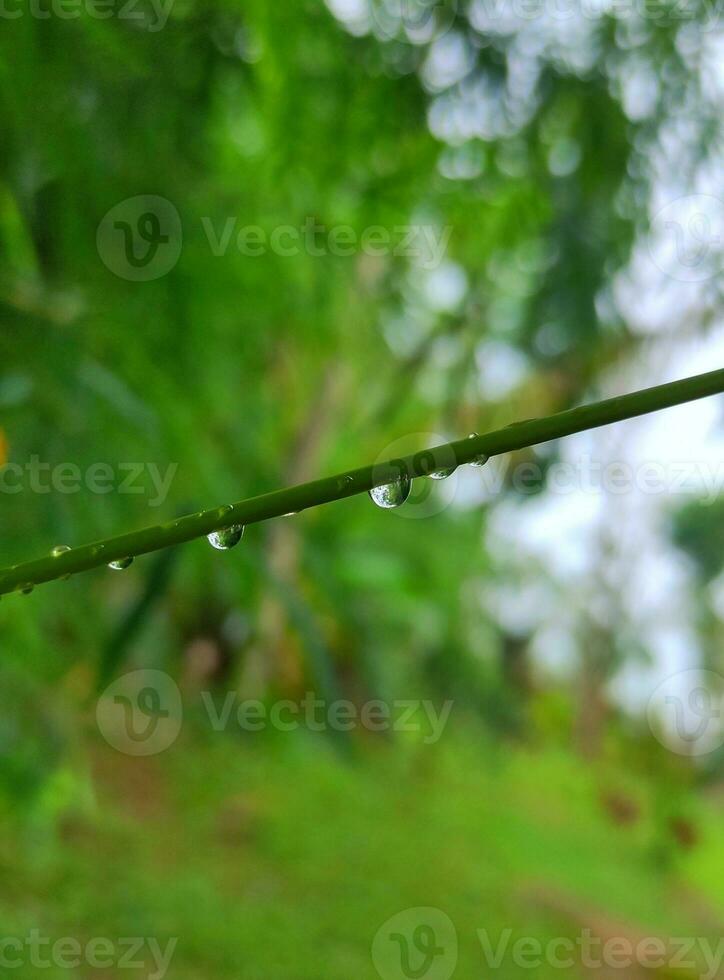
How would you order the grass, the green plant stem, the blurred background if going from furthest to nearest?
the grass
the blurred background
the green plant stem

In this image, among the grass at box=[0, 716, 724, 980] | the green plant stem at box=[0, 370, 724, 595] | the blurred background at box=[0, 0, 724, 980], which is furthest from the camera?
the grass at box=[0, 716, 724, 980]

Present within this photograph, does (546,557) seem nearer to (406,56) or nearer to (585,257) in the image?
(585,257)

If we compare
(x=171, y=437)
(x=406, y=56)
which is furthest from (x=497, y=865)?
(x=406, y=56)

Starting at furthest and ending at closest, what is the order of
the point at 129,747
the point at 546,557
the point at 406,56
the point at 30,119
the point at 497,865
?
the point at 546,557, the point at 497,865, the point at 129,747, the point at 406,56, the point at 30,119

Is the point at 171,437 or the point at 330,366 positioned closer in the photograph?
the point at 171,437

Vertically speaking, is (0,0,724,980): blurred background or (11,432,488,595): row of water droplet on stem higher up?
(0,0,724,980): blurred background

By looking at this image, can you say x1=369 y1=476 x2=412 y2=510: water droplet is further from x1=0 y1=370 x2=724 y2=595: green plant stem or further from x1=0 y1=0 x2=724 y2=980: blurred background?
x1=0 y1=0 x2=724 y2=980: blurred background

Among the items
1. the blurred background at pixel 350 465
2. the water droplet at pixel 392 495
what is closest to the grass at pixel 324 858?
the blurred background at pixel 350 465

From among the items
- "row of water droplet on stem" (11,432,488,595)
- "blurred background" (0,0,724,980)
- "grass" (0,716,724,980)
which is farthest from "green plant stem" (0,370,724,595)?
"grass" (0,716,724,980)
